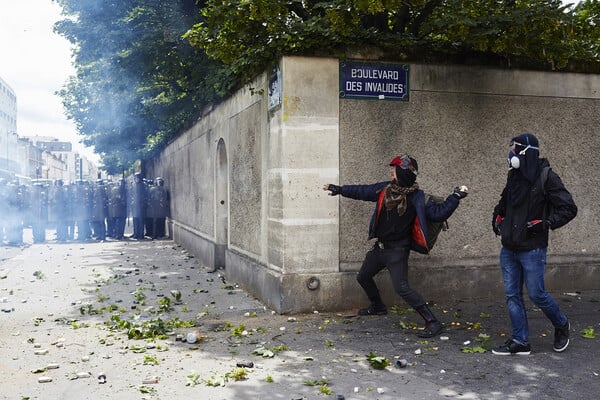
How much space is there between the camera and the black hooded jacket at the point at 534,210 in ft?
18.4

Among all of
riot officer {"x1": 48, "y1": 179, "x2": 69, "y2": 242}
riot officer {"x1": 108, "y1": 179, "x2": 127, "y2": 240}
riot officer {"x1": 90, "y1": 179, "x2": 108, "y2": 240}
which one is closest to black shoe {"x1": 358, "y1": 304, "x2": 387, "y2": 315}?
riot officer {"x1": 108, "y1": 179, "x2": 127, "y2": 240}

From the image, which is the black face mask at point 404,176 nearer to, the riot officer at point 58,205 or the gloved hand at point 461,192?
the gloved hand at point 461,192

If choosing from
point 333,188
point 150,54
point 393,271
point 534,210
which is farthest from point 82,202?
point 534,210

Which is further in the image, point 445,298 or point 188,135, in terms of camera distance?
point 188,135

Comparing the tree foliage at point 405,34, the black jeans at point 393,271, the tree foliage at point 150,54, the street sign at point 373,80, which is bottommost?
the black jeans at point 393,271

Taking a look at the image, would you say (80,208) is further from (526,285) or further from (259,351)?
(526,285)

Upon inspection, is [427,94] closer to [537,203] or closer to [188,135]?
[537,203]

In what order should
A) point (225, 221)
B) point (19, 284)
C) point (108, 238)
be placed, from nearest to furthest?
1. point (19, 284)
2. point (225, 221)
3. point (108, 238)

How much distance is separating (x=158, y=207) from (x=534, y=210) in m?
17.6

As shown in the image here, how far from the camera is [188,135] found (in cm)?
1723

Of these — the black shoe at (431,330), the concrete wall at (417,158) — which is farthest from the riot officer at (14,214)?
the black shoe at (431,330)

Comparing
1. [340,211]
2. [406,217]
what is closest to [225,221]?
[340,211]

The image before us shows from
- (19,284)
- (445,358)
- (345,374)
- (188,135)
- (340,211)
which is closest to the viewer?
(345,374)

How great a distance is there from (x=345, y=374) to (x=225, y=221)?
7.58 meters
